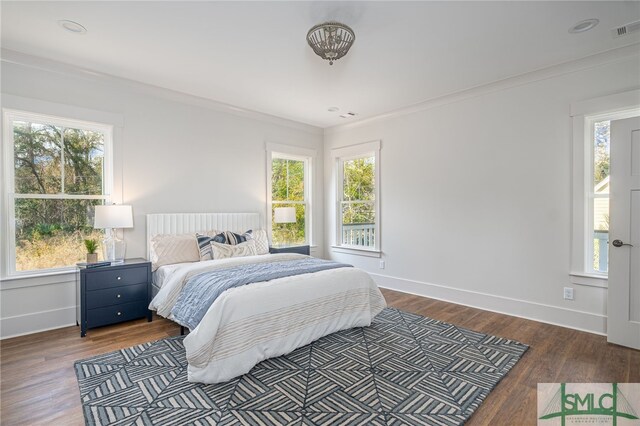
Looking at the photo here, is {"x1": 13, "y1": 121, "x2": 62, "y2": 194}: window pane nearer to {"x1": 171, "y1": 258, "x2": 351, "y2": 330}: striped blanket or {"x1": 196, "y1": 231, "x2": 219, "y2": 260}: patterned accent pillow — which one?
{"x1": 196, "y1": 231, "x2": 219, "y2": 260}: patterned accent pillow

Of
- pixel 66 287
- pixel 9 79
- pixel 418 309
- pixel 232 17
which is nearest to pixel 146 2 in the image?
pixel 232 17

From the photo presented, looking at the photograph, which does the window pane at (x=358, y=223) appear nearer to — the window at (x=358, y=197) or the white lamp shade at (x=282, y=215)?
the window at (x=358, y=197)

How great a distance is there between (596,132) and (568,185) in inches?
→ 23.1

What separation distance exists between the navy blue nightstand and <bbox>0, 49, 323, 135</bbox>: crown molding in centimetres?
209

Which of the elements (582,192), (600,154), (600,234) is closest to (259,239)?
(582,192)

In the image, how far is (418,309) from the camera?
4.00 m

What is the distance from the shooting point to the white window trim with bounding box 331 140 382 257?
5215 mm

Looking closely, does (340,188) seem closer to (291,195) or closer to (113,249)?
(291,195)

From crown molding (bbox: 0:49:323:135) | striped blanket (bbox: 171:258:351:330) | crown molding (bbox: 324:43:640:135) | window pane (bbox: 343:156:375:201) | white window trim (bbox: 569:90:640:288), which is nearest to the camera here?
striped blanket (bbox: 171:258:351:330)

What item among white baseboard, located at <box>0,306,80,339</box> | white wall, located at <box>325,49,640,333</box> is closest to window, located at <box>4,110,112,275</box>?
white baseboard, located at <box>0,306,80,339</box>

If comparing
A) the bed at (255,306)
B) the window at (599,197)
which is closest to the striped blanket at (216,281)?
the bed at (255,306)

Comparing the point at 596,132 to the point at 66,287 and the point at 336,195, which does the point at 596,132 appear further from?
the point at 66,287

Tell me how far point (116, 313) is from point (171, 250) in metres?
0.84

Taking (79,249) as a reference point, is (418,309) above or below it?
below
